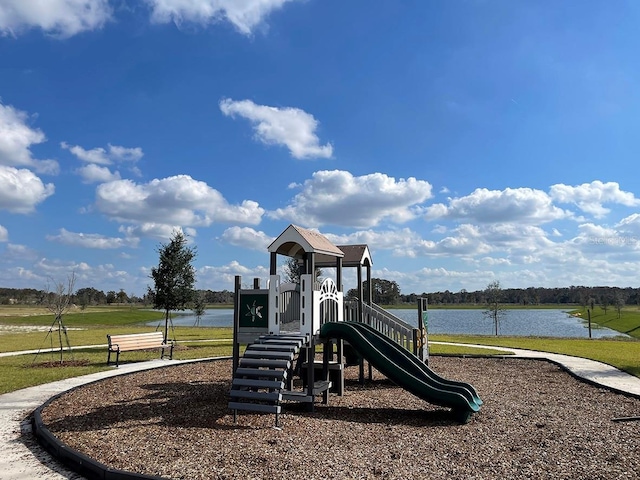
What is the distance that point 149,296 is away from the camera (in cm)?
2242

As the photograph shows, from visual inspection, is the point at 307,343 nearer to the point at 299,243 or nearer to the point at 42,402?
the point at 299,243

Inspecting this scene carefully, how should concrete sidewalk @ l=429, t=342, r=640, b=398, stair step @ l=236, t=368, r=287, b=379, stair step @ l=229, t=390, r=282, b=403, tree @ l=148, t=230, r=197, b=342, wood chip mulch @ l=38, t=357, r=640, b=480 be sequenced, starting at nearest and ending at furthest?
wood chip mulch @ l=38, t=357, r=640, b=480, stair step @ l=229, t=390, r=282, b=403, stair step @ l=236, t=368, r=287, b=379, concrete sidewalk @ l=429, t=342, r=640, b=398, tree @ l=148, t=230, r=197, b=342

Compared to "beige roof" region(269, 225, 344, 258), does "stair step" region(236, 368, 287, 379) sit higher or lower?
lower

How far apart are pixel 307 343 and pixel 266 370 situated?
4.65 feet

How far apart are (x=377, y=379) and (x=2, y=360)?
493 inches

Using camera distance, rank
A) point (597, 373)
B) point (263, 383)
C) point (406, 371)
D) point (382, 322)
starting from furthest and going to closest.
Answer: point (597, 373) → point (382, 322) → point (406, 371) → point (263, 383)

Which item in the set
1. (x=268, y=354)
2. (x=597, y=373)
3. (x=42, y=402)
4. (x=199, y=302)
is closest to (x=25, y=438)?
(x=42, y=402)

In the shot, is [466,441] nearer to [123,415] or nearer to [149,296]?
[123,415]

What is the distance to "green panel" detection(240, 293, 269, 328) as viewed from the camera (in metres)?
9.60

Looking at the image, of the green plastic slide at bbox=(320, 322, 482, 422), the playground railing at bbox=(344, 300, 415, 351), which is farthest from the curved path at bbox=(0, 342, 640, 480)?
the playground railing at bbox=(344, 300, 415, 351)

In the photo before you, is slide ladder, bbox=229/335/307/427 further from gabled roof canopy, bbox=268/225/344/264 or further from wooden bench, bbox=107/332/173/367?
wooden bench, bbox=107/332/173/367

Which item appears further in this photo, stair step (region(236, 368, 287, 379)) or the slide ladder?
stair step (region(236, 368, 287, 379))

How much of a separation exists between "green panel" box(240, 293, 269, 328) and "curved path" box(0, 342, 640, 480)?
407 centimetres

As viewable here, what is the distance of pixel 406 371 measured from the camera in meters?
8.60
